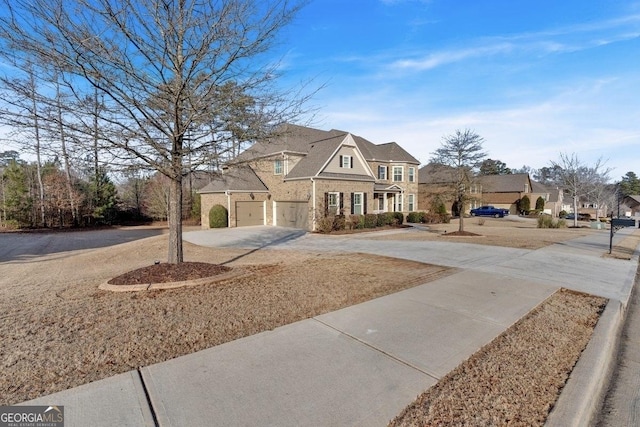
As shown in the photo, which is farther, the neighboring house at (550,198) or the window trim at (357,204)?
the neighboring house at (550,198)

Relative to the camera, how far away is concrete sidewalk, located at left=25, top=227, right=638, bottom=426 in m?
2.49

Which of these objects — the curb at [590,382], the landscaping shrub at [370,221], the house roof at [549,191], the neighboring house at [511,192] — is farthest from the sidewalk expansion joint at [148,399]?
the house roof at [549,191]

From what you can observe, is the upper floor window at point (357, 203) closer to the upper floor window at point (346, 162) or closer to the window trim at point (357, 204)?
the window trim at point (357, 204)

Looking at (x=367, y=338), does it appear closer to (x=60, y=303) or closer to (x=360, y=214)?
(x=60, y=303)

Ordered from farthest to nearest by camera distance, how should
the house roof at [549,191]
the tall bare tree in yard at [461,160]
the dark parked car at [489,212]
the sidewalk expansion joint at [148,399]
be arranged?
the house roof at [549,191] → the dark parked car at [489,212] → the tall bare tree in yard at [461,160] → the sidewalk expansion joint at [148,399]

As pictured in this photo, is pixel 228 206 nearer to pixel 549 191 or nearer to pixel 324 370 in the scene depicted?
pixel 324 370

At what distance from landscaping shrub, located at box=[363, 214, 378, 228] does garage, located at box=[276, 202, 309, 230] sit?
407 centimetres

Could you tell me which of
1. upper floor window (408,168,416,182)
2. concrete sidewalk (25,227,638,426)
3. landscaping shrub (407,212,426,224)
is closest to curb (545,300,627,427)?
concrete sidewalk (25,227,638,426)

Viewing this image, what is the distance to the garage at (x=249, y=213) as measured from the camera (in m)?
22.0

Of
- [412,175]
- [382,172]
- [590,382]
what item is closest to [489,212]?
[412,175]

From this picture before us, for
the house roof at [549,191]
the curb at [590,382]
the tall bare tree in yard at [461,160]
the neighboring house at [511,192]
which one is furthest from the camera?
the house roof at [549,191]

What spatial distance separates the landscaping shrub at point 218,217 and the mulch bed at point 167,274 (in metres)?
14.7

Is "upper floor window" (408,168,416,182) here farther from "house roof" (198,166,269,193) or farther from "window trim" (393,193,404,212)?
"house roof" (198,166,269,193)

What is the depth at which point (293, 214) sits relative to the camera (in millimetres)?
20938
